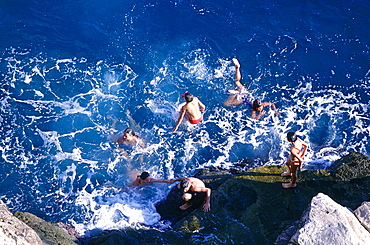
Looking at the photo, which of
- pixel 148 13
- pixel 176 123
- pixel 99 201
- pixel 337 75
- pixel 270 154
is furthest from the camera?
pixel 148 13

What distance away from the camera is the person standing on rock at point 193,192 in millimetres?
8219

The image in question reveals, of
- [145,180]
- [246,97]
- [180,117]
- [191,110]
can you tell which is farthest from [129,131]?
[246,97]

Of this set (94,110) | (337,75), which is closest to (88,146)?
(94,110)

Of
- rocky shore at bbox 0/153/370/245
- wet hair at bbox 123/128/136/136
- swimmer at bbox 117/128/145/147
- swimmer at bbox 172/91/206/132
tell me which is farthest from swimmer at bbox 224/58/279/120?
wet hair at bbox 123/128/136/136

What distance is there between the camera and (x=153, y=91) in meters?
12.0

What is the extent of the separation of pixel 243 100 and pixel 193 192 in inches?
170

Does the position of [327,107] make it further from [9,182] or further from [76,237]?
[9,182]

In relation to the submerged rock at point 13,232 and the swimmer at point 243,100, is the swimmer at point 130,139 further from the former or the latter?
the submerged rock at point 13,232

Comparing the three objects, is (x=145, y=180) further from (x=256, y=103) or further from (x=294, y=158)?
(x=256, y=103)

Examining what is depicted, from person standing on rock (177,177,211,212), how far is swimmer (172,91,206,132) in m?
2.64

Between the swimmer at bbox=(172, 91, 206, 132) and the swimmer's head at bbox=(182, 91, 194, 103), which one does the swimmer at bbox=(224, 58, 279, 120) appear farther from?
the swimmer's head at bbox=(182, 91, 194, 103)

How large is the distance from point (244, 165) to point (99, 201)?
171 inches

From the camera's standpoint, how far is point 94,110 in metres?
11.6

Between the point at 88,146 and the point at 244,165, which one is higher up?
the point at 88,146
